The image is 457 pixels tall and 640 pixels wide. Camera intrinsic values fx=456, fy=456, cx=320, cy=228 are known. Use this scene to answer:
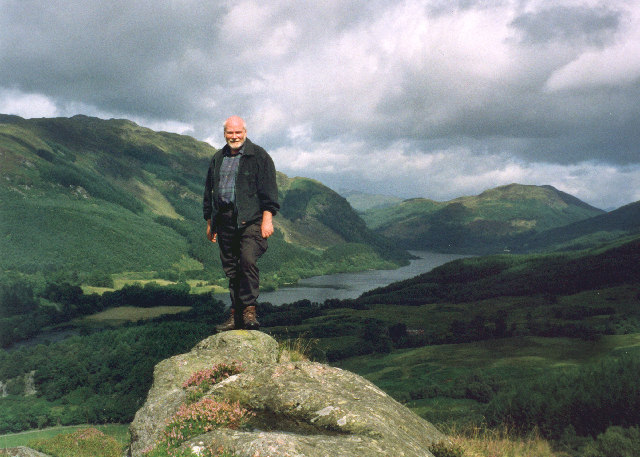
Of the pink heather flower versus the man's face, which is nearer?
the pink heather flower

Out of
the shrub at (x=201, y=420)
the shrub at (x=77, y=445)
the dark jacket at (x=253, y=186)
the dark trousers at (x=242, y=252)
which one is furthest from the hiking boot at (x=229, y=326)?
the shrub at (x=77, y=445)

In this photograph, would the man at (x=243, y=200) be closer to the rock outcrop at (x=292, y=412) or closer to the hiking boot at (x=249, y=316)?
the hiking boot at (x=249, y=316)

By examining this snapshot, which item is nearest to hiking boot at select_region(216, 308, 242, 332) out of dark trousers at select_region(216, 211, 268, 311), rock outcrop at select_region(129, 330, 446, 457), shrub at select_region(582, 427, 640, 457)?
dark trousers at select_region(216, 211, 268, 311)

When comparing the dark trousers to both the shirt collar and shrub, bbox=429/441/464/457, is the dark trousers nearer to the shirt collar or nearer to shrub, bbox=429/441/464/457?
the shirt collar

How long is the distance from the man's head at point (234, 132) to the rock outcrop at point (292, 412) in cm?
472

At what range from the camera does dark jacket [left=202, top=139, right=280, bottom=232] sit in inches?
405

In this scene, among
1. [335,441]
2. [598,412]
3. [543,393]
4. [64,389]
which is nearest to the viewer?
[335,441]

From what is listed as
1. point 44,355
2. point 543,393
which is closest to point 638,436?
point 543,393

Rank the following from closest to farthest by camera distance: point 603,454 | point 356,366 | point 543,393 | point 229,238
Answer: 1. point 229,238
2. point 603,454
3. point 543,393
4. point 356,366

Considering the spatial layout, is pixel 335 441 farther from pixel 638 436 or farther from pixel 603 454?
pixel 638 436

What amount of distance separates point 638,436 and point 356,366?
406 ft

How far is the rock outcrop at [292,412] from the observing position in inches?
251

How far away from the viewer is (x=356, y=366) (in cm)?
16188

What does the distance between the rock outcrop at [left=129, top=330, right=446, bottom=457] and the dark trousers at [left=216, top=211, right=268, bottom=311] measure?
1.38 metres
